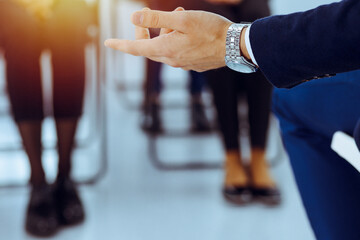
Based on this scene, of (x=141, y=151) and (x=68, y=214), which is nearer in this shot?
(x=68, y=214)

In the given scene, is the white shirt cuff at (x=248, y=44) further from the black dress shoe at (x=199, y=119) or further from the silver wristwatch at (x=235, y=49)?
the black dress shoe at (x=199, y=119)

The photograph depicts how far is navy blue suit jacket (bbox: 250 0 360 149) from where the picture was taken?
0.49 metres

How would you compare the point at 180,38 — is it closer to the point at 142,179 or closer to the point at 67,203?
the point at 67,203

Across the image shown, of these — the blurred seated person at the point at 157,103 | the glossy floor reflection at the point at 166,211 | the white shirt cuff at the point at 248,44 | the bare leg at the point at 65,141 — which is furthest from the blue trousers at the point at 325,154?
the blurred seated person at the point at 157,103

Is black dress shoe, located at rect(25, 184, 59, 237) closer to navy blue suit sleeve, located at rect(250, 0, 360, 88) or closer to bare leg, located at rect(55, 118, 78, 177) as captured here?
bare leg, located at rect(55, 118, 78, 177)

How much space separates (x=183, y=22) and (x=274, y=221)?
813 millimetres

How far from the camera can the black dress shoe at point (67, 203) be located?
1204mm

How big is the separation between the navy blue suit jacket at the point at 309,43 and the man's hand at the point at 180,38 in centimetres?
6

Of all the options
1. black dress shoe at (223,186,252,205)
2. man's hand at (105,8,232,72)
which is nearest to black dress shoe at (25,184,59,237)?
black dress shoe at (223,186,252,205)

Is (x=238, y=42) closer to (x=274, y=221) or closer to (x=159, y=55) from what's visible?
(x=159, y=55)

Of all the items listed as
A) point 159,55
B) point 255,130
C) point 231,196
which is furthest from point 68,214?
point 159,55

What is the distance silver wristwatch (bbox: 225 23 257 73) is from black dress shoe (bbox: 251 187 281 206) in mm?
798

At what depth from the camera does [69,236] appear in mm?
1153

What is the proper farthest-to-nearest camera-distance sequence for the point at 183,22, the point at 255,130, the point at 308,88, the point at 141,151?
the point at 141,151 < the point at 255,130 < the point at 308,88 < the point at 183,22
